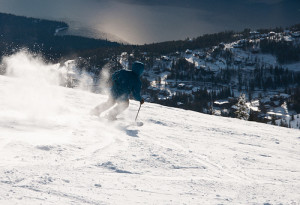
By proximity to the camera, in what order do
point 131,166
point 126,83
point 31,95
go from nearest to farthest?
point 131,166
point 126,83
point 31,95

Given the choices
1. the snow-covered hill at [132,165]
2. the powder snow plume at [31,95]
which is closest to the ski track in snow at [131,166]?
the snow-covered hill at [132,165]

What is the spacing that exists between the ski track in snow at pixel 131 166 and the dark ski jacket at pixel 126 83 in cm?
213

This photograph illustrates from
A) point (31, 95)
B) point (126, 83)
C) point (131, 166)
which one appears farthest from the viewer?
point (31, 95)

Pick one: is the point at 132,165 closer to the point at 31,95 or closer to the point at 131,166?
the point at 131,166

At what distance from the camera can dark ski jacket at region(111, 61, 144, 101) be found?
8987mm

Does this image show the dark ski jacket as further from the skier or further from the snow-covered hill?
the snow-covered hill

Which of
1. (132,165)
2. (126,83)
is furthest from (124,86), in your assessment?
(132,165)

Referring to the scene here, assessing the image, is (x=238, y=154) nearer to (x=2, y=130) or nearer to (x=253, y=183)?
(x=253, y=183)

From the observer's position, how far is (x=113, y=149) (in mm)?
4832

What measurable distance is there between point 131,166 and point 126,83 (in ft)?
17.3

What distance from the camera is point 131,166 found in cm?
398

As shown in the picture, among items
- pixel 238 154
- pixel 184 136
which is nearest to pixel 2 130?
pixel 184 136

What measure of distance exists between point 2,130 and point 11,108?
8.64 feet

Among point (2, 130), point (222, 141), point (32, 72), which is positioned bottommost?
point (222, 141)
